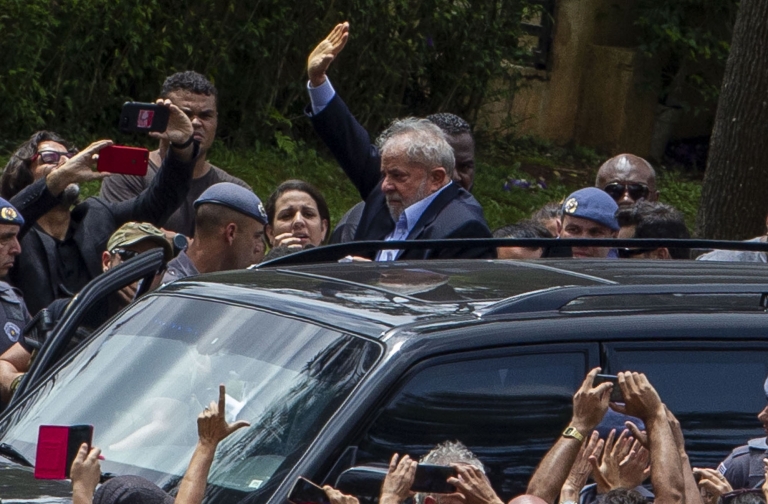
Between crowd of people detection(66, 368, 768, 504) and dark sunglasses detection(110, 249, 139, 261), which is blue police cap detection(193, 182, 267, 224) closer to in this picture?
dark sunglasses detection(110, 249, 139, 261)

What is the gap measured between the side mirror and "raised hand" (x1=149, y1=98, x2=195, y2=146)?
3199 mm

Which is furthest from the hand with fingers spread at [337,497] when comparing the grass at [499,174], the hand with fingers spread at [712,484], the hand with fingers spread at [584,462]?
the grass at [499,174]

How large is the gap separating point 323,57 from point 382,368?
10.4 ft

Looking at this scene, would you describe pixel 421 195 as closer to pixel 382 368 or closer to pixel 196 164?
pixel 196 164

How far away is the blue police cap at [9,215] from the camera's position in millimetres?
5379

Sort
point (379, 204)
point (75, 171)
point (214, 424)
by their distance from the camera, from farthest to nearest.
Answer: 1. point (75, 171)
2. point (379, 204)
3. point (214, 424)

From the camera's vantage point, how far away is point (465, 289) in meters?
3.65

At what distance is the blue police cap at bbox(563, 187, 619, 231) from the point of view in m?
6.11

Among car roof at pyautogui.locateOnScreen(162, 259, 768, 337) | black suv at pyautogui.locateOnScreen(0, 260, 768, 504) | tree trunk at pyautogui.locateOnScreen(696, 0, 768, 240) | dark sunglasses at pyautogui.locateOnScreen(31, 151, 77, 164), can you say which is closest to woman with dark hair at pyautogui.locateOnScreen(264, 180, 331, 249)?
dark sunglasses at pyautogui.locateOnScreen(31, 151, 77, 164)

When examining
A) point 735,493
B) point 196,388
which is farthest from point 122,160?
point 735,493

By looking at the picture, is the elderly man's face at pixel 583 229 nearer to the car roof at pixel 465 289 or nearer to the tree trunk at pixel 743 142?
the car roof at pixel 465 289

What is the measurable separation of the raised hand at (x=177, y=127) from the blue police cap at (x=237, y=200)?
655 millimetres

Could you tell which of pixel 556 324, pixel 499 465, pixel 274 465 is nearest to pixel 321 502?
pixel 274 465

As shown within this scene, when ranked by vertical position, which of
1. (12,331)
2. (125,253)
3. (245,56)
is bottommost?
(12,331)
